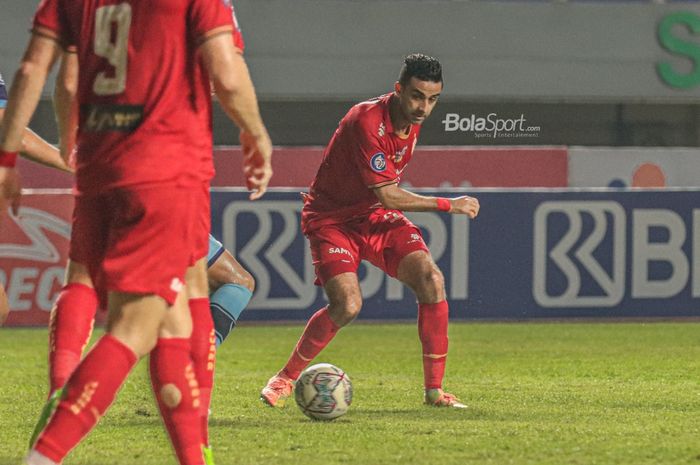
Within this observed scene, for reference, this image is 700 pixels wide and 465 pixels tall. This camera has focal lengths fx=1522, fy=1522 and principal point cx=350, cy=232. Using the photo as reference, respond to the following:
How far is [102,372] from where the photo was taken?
13.3 feet

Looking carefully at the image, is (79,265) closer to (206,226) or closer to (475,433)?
(206,226)

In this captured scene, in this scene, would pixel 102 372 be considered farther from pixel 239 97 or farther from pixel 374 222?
pixel 374 222

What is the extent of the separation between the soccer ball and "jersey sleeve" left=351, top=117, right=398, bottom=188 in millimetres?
1046

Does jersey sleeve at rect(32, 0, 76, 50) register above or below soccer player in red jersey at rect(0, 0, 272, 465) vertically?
above

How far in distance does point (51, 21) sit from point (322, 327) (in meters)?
3.50

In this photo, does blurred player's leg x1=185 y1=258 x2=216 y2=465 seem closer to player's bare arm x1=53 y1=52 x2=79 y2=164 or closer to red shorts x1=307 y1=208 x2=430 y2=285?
player's bare arm x1=53 y1=52 x2=79 y2=164

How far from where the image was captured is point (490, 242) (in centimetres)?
1283

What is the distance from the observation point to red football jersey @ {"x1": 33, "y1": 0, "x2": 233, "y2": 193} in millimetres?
4117

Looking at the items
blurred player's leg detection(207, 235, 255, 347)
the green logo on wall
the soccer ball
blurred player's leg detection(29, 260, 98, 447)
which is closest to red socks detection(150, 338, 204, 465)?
blurred player's leg detection(29, 260, 98, 447)

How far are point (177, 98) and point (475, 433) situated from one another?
8.42 feet

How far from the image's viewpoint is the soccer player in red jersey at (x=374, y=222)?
7297 millimetres

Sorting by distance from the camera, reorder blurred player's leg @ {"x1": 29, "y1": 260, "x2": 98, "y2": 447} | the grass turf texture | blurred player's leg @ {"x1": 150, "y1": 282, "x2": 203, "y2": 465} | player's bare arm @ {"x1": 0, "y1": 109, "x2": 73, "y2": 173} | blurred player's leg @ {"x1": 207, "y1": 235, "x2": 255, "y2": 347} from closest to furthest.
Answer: blurred player's leg @ {"x1": 150, "y1": 282, "x2": 203, "y2": 465}, blurred player's leg @ {"x1": 29, "y1": 260, "x2": 98, "y2": 447}, player's bare arm @ {"x1": 0, "y1": 109, "x2": 73, "y2": 173}, the grass turf texture, blurred player's leg @ {"x1": 207, "y1": 235, "x2": 255, "y2": 347}

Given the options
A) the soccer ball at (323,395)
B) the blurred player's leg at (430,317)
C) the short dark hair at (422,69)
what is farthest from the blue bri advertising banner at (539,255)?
the soccer ball at (323,395)

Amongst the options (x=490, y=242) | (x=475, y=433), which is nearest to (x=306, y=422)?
(x=475, y=433)
